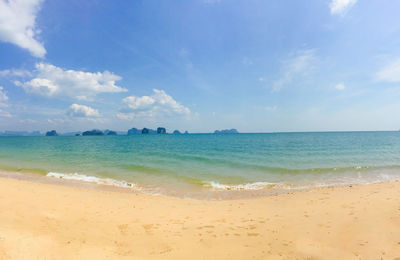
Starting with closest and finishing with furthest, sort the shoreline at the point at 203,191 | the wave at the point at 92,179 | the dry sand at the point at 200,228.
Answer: the dry sand at the point at 200,228 < the shoreline at the point at 203,191 < the wave at the point at 92,179

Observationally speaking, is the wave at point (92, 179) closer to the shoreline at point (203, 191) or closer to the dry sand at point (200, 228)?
the shoreline at point (203, 191)

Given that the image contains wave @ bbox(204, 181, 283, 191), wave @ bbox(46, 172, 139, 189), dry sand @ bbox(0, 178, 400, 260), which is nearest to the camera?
dry sand @ bbox(0, 178, 400, 260)

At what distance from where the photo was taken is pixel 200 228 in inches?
264

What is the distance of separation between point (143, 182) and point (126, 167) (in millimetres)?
6376

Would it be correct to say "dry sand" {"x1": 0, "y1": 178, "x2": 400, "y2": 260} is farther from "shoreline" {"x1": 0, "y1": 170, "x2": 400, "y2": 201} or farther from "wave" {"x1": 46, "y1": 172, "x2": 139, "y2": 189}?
"wave" {"x1": 46, "y1": 172, "x2": 139, "y2": 189}

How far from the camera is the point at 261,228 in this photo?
6547mm

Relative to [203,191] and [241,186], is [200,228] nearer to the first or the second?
[203,191]

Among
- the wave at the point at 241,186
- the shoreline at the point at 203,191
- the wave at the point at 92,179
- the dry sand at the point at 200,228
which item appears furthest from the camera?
the wave at the point at 92,179

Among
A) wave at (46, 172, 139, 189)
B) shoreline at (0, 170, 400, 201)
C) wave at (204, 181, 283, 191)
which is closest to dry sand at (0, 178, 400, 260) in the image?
shoreline at (0, 170, 400, 201)

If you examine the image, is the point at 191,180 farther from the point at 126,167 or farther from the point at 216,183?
the point at 126,167

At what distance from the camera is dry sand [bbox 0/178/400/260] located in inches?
194

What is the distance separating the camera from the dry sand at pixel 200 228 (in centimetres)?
493

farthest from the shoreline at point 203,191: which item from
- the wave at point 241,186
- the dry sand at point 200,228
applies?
the dry sand at point 200,228

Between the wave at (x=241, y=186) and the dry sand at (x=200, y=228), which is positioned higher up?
the dry sand at (x=200, y=228)
